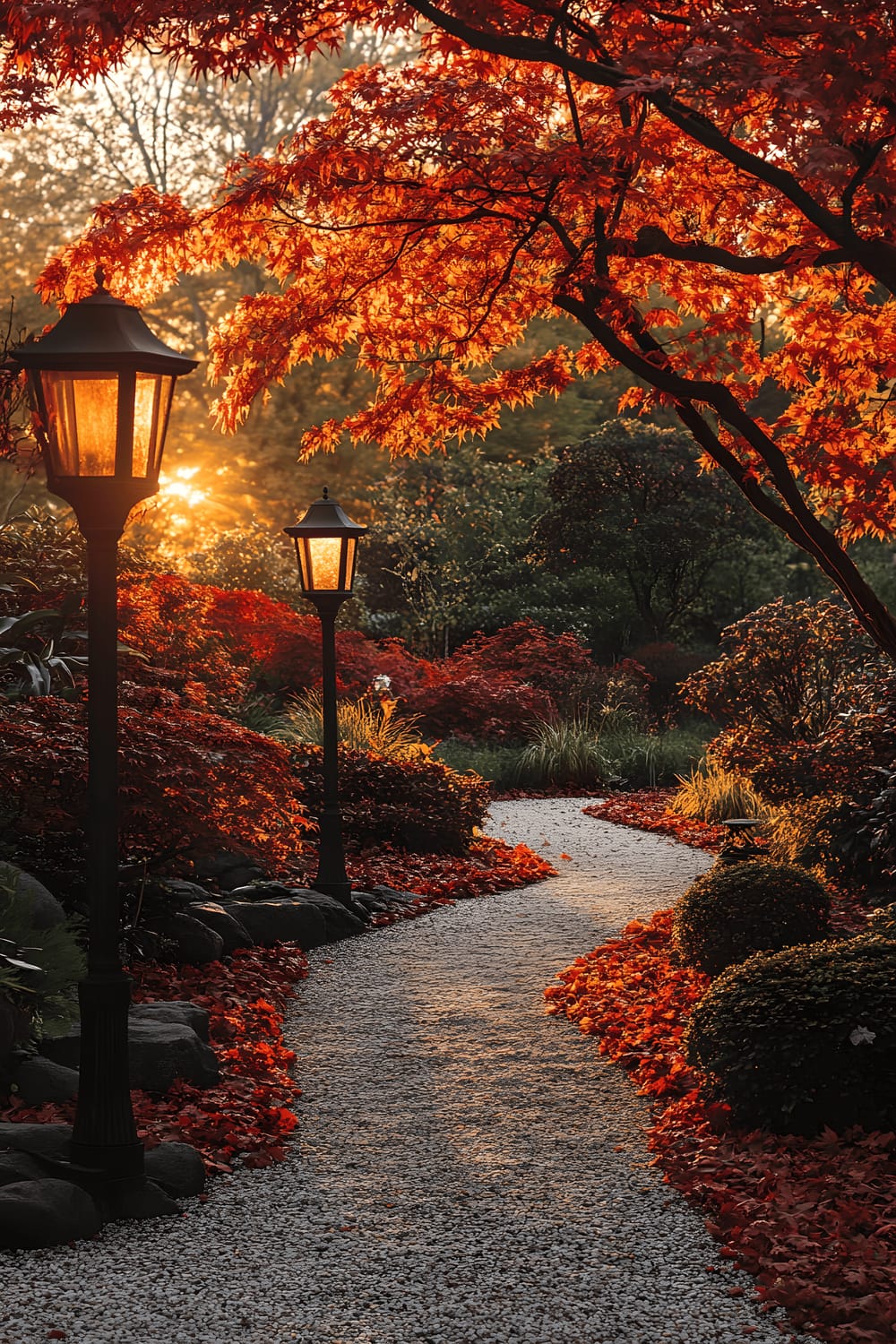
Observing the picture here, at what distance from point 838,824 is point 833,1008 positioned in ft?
12.5

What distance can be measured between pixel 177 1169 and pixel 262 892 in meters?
4.05

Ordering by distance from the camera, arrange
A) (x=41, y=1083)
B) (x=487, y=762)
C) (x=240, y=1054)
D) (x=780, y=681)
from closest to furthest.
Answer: (x=41, y=1083) → (x=240, y=1054) → (x=780, y=681) → (x=487, y=762)

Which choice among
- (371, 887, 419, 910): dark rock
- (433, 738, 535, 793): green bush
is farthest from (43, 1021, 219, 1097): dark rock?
(433, 738, 535, 793): green bush

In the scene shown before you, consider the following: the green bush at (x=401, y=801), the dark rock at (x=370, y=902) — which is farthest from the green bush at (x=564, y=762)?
the dark rock at (x=370, y=902)

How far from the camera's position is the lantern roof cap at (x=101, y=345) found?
4.03m

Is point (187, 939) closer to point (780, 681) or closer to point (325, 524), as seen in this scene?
point (325, 524)

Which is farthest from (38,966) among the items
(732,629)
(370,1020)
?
(732,629)

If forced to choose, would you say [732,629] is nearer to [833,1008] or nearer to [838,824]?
[838,824]

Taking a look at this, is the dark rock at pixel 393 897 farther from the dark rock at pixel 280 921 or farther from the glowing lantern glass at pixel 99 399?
the glowing lantern glass at pixel 99 399

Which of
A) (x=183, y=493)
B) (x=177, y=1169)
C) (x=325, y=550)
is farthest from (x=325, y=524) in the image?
(x=183, y=493)

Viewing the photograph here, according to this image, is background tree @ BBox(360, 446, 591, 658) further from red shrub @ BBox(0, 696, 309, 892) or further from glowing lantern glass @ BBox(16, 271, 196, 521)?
glowing lantern glass @ BBox(16, 271, 196, 521)

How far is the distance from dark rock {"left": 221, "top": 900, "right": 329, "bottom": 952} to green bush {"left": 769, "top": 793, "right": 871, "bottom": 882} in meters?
2.86

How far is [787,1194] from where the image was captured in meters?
3.84

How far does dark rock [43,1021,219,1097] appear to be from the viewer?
190 inches
